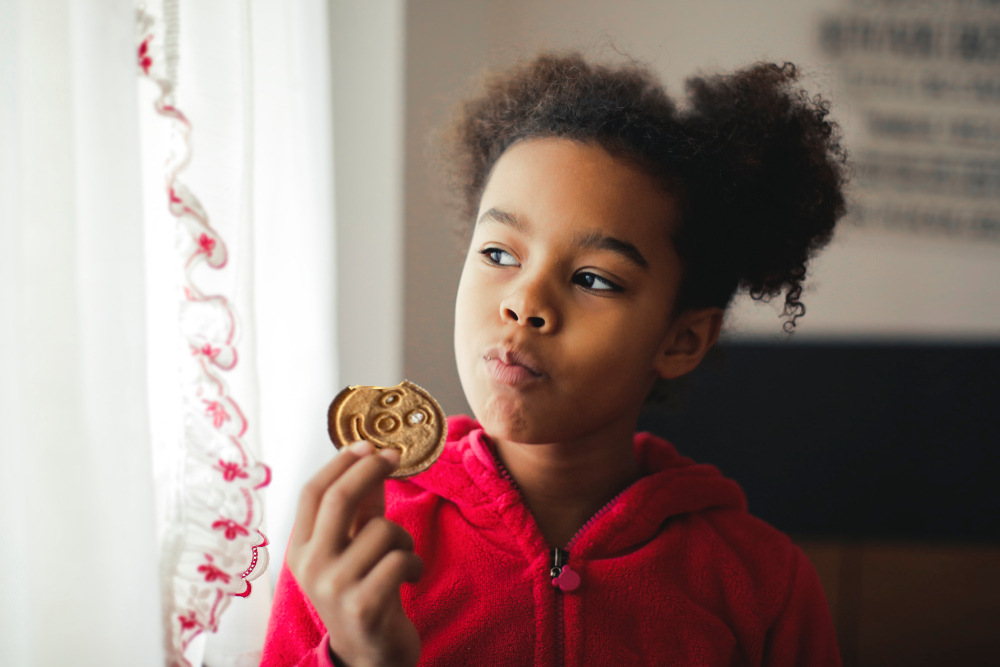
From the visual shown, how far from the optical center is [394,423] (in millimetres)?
681

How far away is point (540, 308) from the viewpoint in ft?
2.32

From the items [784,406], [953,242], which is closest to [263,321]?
[784,406]

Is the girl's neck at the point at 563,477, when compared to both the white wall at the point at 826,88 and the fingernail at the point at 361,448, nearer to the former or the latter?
the fingernail at the point at 361,448

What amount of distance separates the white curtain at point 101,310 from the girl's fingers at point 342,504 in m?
0.17

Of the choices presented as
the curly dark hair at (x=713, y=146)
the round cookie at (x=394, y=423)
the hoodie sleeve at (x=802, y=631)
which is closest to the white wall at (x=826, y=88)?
the curly dark hair at (x=713, y=146)

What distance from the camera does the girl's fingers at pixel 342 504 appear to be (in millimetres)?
580

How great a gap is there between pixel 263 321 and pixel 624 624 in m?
0.72

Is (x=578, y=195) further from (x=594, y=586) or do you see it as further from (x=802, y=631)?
(x=802, y=631)

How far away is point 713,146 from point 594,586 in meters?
0.57

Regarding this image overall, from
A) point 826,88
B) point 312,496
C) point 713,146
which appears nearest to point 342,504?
point 312,496

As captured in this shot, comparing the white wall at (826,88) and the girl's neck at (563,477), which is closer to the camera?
the girl's neck at (563,477)

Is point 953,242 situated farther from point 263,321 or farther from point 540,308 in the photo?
point 263,321

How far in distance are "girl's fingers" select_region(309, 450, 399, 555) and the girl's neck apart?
29 centimetres

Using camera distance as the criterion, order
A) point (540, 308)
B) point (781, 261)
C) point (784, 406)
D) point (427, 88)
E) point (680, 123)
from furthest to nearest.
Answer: point (784, 406)
point (427, 88)
point (781, 261)
point (680, 123)
point (540, 308)
